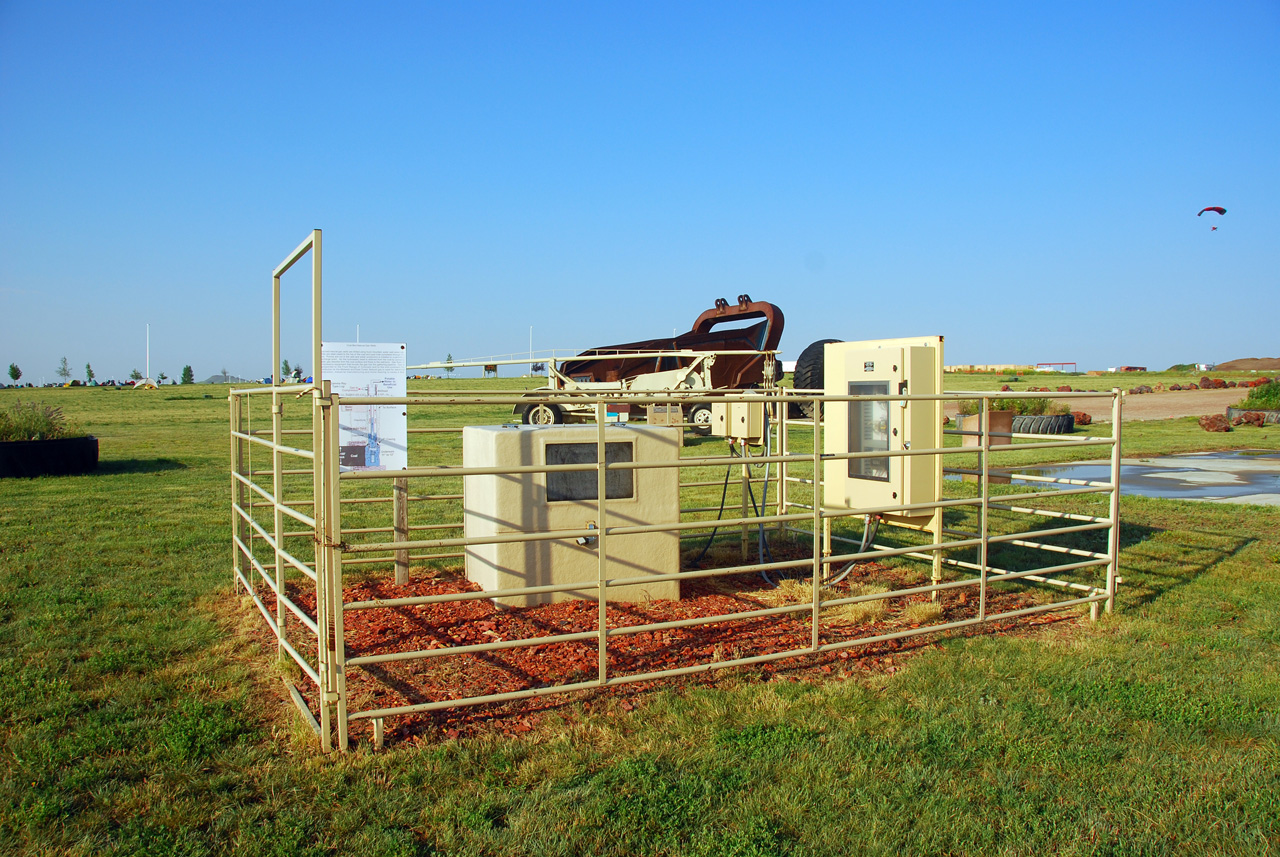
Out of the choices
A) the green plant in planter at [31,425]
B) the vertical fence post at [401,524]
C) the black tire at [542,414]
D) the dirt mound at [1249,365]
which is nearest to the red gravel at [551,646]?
the vertical fence post at [401,524]

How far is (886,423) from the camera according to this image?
7.46 meters

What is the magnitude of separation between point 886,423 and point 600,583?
149 inches

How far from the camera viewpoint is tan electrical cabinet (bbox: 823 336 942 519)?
7.10 meters

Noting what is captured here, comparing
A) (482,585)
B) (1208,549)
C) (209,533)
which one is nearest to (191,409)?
(209,533)

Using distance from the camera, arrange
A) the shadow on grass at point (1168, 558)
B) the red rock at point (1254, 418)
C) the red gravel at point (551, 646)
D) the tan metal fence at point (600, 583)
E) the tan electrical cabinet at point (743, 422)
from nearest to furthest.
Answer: the tan metal fence at point (600, 583)
the red gravel at point (551, 646)
the shadow on grass at point (1168, 558)
the tan electrical cabinet at point (743, 422)
the red rock at point (1254, 418)

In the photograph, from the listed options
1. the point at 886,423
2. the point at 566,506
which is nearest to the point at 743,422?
the point at 886,423

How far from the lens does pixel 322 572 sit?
421cm

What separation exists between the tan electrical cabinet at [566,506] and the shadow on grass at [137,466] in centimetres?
1225

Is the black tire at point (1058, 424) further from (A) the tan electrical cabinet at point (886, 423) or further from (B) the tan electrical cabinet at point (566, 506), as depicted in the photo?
(B) the tan electrical cabinet at point (566, 506)

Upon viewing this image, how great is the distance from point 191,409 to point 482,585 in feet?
129

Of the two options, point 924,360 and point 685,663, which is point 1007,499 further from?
point 685,663

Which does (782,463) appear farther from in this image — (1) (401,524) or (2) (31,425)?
(2) (31,425)

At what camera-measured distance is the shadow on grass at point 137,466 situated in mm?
15875

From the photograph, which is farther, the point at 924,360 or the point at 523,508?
the point at 924,360
